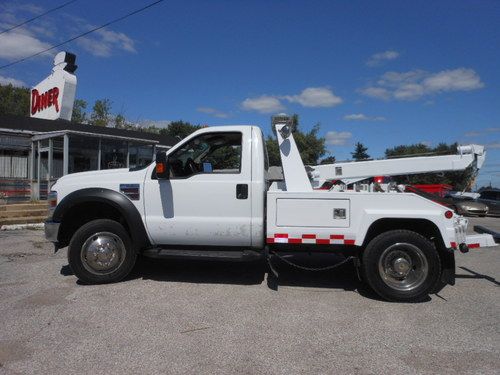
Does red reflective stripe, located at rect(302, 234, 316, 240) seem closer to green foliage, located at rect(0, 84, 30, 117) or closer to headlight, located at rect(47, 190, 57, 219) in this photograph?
headlight, located at rect(47, 190, 57, 219)

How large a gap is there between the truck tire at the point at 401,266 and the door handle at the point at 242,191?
5.68 ft

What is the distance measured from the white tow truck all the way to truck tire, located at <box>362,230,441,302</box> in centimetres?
1

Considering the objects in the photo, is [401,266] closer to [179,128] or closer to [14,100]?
[179,128]

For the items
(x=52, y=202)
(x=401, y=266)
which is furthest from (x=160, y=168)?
(x=401, y=266)

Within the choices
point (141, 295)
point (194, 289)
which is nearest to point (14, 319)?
point (141, 295)

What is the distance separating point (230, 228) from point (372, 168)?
89.8 inches

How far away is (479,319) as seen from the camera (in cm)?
484

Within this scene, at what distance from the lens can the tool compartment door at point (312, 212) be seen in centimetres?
547

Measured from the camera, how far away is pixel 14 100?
49875 millimetres

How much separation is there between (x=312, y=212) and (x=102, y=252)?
293 centimetres

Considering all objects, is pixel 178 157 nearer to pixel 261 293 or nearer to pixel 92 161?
pixel 261 293

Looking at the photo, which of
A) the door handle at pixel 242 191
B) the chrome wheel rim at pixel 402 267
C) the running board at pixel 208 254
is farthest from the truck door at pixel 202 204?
the chrome wheel rim at pixel 402 267

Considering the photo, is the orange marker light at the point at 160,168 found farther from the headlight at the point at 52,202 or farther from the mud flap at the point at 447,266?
the mud flap at the point at 447,266

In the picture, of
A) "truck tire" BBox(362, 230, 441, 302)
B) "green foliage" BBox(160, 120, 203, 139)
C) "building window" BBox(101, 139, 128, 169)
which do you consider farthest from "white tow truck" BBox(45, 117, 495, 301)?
"green foliage" BBox(160, 120, 203, 139)
